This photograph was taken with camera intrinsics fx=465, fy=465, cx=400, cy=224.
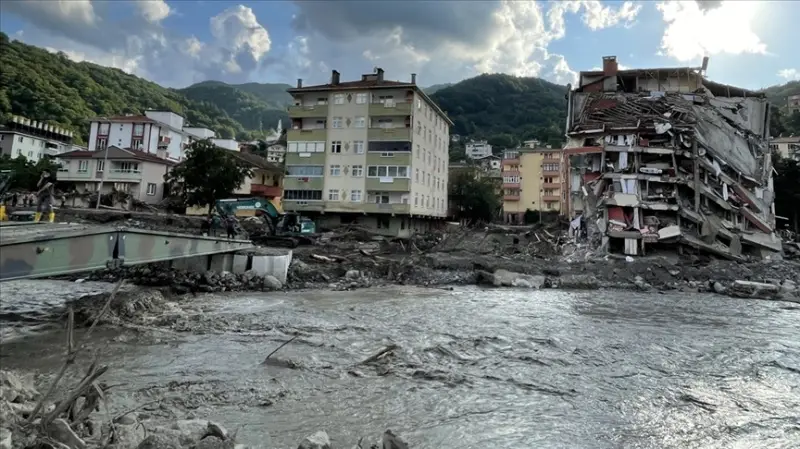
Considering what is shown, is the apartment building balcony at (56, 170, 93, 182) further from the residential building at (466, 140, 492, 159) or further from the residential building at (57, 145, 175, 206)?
the residential building at (466, 140, 492, 159)

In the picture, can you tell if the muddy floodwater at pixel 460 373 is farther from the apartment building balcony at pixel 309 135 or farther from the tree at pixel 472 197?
the tree at pixel 472 197

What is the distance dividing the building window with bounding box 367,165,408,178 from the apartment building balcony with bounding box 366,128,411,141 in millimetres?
2676

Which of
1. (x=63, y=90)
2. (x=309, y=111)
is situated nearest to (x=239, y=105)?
(x=63, y=90)

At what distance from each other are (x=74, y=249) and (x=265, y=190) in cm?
4725

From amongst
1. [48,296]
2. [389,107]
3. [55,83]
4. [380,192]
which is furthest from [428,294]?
[55,83]

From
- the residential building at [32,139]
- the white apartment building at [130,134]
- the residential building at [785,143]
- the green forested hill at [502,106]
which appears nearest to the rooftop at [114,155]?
the white apartment building at [130,134]

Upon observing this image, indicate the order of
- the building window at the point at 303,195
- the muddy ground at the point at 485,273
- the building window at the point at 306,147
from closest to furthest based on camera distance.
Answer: the muddy ground at the point at 485,273 → the building window at the point at 303,195 → the building window at the point at 306,147

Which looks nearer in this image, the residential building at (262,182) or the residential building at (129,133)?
the residential building at (262,182)

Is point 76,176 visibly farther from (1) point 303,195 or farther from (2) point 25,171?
(1) point 303,195

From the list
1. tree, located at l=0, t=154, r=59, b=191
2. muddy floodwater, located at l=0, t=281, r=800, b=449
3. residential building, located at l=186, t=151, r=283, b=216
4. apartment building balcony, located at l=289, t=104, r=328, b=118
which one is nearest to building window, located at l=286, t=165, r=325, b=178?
apartment building balcony, located at l=289, t=104, r=328, b=118

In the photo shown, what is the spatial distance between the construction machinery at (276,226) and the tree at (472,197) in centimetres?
3682

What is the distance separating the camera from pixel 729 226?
33.4 metres

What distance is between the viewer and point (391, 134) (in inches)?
1730

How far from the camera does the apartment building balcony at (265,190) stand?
5434 cm
